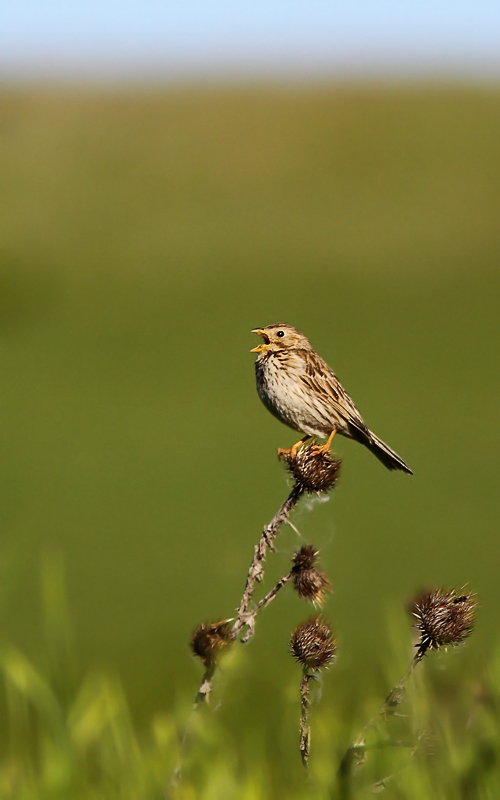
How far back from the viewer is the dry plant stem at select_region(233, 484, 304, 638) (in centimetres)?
211

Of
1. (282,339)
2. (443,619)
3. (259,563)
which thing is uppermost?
(282,339)

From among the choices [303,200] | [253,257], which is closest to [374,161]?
[303,200]

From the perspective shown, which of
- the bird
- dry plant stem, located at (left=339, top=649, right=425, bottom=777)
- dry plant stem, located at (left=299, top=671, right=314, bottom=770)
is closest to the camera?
dry plant stem, located at (left=339, top=649, right=425, bottom=777)

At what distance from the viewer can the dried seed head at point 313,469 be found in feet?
8.82

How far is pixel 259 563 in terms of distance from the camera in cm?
222

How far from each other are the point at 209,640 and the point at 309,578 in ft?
1.28

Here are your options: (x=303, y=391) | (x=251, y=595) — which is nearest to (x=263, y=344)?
(x=303, y=391)

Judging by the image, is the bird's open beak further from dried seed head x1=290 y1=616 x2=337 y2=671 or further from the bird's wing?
dried seed head x1=290 y1=616 x2=337 y2=671

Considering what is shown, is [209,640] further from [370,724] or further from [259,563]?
[370,724]

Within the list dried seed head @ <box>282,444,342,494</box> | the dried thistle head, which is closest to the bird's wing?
dried seed head @ <box>282,444,342,494</box>

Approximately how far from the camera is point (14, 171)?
35.9 metres

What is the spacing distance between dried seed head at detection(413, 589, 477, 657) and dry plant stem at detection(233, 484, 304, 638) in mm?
298

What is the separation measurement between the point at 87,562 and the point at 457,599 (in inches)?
361

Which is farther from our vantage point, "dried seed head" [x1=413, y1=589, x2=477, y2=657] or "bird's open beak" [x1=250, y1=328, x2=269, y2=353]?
"bird's open beak" [x1=250, y1=328, x2=269, y2=353]
